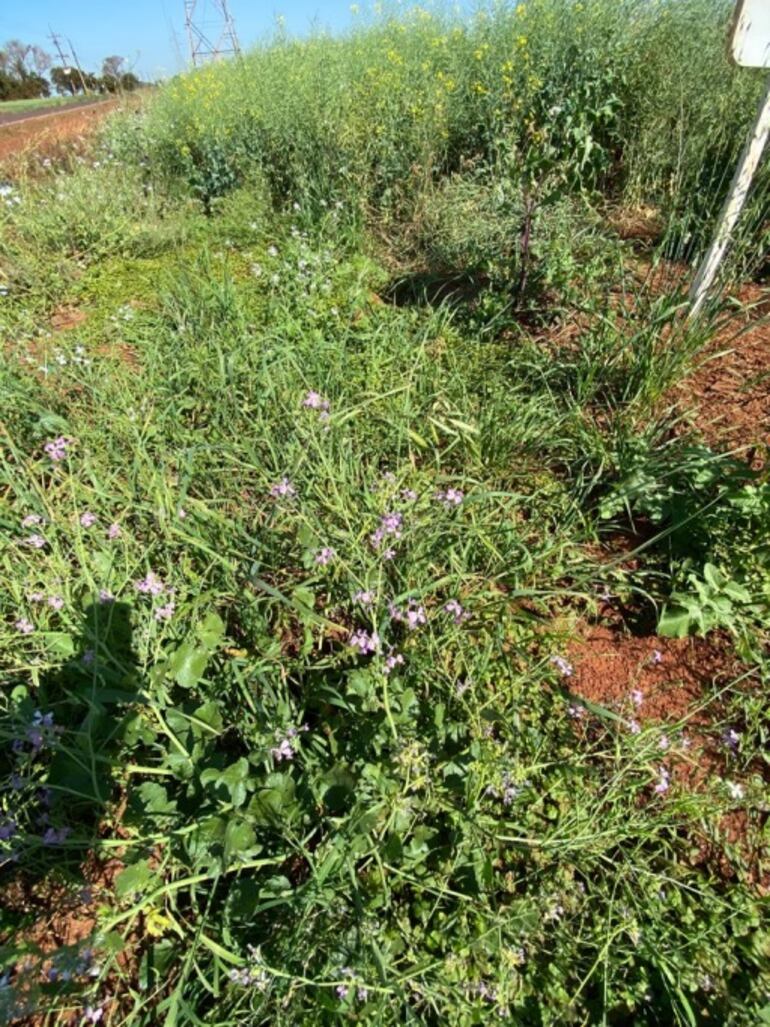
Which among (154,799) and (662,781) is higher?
(154,799)

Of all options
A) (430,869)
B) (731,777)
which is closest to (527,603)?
(731,777)

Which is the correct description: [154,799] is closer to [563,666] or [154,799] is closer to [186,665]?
[186,665]

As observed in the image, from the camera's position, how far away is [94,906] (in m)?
1.21

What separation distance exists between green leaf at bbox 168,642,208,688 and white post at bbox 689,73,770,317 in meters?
2.26

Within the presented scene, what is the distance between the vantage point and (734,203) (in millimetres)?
2119

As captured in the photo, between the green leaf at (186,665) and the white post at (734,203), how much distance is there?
226 cm

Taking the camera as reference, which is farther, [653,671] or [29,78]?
[29,78]

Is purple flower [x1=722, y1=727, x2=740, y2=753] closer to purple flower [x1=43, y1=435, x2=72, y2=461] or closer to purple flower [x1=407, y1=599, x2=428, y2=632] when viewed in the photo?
purple flower [x1=407, y1=599, x2=428, y2=632]

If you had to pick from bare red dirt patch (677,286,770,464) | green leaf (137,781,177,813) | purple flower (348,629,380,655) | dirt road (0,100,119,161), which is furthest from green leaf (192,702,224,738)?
dirt road (0,100,119,161)

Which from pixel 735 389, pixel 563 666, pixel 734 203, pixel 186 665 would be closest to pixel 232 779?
pixel 186 665

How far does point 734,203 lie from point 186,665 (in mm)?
2620

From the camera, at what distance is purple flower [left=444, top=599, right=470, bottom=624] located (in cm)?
147

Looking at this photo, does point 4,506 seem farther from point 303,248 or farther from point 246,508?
point 303,248

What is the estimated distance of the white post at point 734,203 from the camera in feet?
6.55
